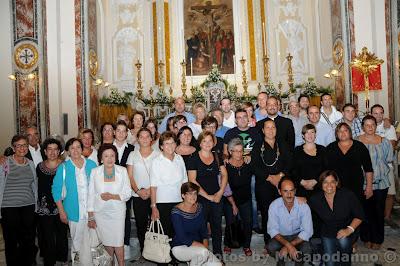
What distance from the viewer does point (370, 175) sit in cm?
518

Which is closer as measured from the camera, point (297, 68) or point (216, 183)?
point (216, 183)

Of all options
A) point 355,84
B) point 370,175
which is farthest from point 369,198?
point 355,84

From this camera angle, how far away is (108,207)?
15.1 ft

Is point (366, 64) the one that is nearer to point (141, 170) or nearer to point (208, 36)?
point (141, 170)

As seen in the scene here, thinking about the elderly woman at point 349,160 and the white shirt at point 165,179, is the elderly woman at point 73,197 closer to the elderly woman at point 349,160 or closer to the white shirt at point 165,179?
the white shirt at point 165,179

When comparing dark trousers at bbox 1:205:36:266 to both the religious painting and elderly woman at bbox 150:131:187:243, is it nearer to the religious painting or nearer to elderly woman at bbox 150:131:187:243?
elderly woman at bbox 150:131:187:243

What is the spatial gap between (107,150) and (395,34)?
9175mm

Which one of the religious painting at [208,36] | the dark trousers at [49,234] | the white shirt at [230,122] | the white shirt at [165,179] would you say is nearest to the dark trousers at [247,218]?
the white shirt at [165,179]

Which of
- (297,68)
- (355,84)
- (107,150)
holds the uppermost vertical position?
(297,68)

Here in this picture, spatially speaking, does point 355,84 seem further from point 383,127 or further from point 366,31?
point 383,127

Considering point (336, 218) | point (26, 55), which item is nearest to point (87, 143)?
point (336, 218)

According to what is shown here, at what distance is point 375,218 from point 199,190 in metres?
2.54

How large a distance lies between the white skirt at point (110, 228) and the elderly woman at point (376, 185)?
329 cm

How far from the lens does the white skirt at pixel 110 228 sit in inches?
181
